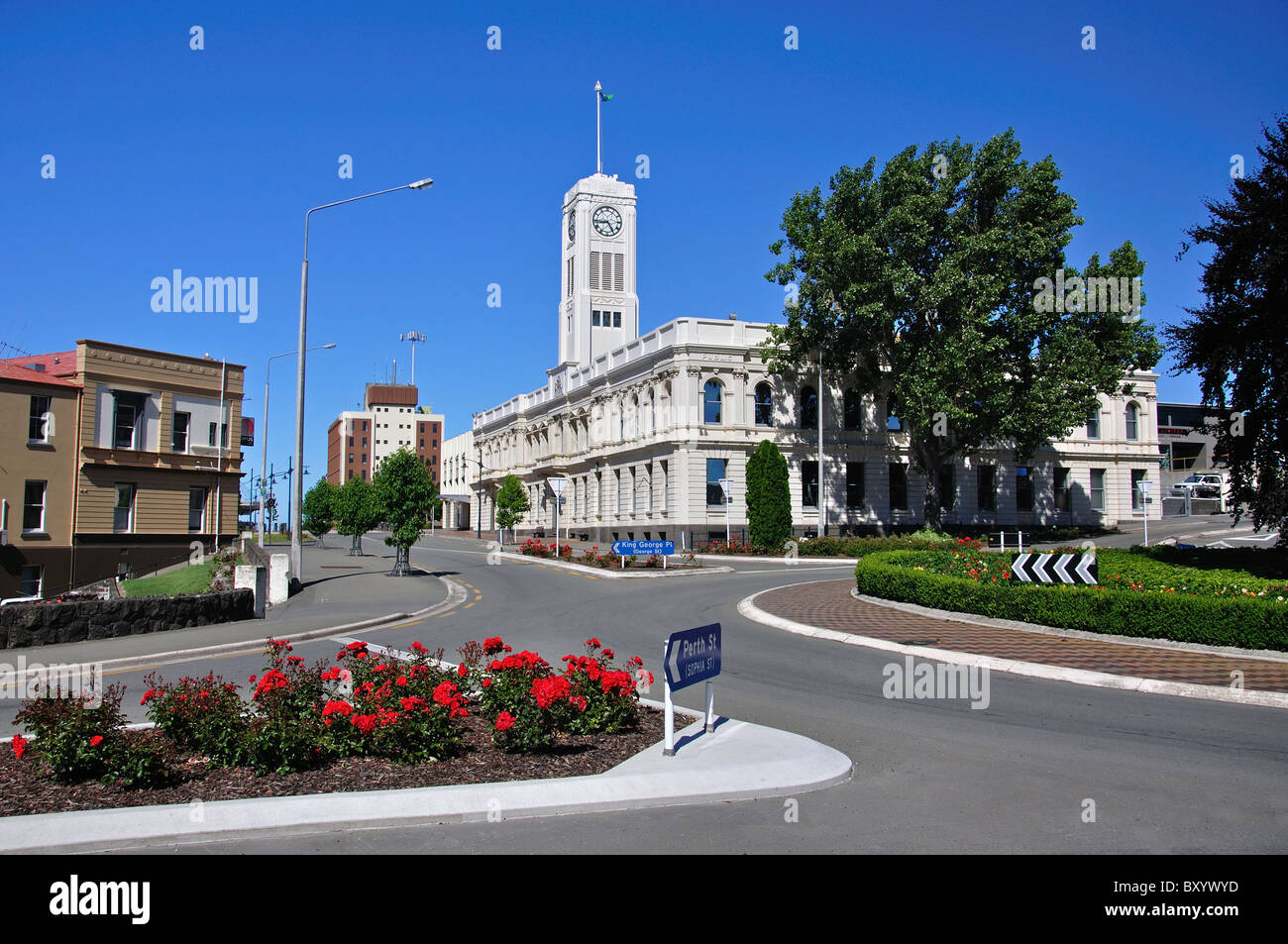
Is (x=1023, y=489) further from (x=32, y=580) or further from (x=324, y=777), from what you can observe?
(x=324, y=777)

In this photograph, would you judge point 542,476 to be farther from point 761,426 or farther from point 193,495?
point 193,495

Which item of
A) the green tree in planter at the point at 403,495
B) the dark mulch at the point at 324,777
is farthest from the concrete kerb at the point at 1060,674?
the green tree in planter at the point at 403,495

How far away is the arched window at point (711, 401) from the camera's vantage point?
53.8 meters

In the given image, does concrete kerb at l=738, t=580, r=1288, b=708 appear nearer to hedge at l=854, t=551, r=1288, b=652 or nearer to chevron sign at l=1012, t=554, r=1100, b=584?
hedge at l=854, t=551, r=1288, b=652

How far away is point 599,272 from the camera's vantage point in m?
81.2

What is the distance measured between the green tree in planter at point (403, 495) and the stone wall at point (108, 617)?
10785 mm

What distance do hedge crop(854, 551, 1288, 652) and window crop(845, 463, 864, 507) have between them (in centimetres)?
3507

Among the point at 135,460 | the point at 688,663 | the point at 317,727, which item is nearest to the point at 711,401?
the point at 135,460

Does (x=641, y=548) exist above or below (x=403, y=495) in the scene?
below

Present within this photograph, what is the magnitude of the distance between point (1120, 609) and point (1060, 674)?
10.3 feet

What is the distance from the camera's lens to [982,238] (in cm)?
4231
